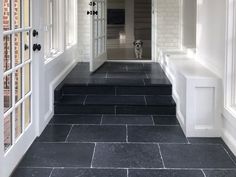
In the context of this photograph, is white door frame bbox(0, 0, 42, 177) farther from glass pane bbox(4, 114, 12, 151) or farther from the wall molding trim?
the wall molding trim

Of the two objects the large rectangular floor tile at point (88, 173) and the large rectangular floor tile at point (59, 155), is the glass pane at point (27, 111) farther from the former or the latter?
the large rectangular floor tile at point (88, 173)

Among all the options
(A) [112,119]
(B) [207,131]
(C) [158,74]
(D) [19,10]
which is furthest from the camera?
(C) [158,74]

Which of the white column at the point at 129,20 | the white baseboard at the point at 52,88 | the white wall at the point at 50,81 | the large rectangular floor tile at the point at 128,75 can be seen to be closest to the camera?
the white wall at the point at 50,81

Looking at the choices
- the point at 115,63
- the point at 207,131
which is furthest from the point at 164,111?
the point at 115,63

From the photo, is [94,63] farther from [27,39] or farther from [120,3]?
[120,3]

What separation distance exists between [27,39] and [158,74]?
3073mm

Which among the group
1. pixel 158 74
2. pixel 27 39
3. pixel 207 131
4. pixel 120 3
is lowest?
pixel 207 131

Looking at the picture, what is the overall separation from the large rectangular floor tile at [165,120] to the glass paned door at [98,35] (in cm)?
203

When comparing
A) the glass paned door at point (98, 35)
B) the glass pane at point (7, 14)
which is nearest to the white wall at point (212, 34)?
the glass paned door at point (98, 35)

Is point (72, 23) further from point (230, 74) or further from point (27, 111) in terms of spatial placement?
point (230, 74)

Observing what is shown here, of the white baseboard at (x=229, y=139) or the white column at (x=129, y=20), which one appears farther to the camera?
the white column at (x=129, y=20)

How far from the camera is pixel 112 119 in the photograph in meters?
5.30

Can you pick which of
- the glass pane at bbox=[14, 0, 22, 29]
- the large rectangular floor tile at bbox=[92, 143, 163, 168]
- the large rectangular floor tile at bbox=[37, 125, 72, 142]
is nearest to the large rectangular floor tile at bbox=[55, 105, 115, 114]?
the large rectangular floor tile at bbox=[37, 125, 72, 142]

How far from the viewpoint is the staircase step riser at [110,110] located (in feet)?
18.1
